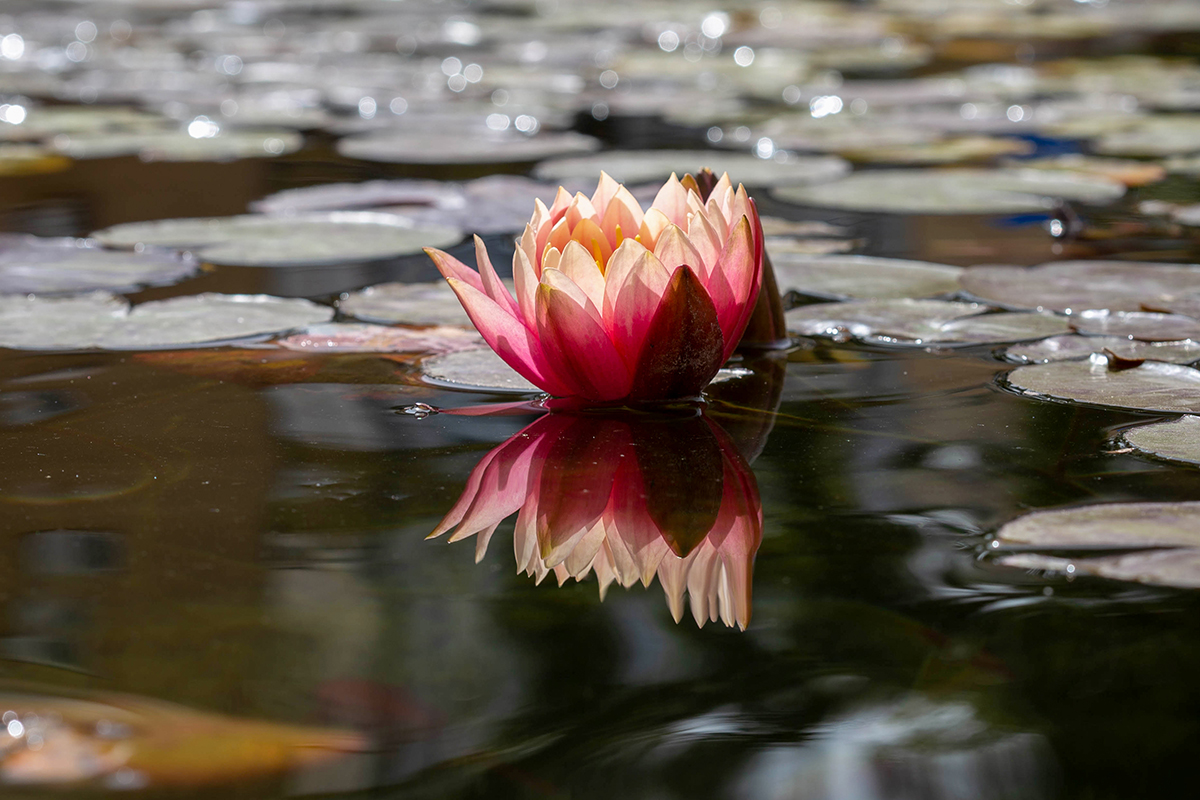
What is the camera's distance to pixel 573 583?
880mm

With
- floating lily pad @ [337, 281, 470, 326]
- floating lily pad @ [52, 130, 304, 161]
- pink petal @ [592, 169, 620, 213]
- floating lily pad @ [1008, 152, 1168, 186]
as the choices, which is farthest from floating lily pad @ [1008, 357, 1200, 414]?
floating lily pad @ [52, 130, 304, 161]

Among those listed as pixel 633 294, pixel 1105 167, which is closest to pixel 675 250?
pixel 633 294

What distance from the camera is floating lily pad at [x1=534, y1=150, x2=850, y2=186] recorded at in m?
2.46

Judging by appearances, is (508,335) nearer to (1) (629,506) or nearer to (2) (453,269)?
(2) (453,269)

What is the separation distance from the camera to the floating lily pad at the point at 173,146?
2881mm

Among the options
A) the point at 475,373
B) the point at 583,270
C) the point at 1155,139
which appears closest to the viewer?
the point at 583,270

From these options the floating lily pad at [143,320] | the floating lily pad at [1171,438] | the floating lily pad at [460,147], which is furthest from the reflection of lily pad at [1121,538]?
the floating lily pad at [460,147]

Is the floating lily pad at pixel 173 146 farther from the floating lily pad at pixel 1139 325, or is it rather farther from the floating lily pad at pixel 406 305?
the floating lily pad at pixel 1139 325

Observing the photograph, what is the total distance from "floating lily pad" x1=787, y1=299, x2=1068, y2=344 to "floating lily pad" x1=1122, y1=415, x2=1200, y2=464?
327 millimetres

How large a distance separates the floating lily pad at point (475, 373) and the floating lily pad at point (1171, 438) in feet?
1.94

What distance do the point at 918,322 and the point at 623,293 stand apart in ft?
1.76

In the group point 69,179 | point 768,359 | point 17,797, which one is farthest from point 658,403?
point 69,179

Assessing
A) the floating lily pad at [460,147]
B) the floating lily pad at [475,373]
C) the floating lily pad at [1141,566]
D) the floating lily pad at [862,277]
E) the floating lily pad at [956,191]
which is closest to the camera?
the floating lily pad at [1141,566]

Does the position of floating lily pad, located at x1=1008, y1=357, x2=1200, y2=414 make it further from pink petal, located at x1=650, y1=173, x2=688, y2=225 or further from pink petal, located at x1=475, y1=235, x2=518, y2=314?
pink petal, located at x1=475, y1=235, x2=518, y2=314
